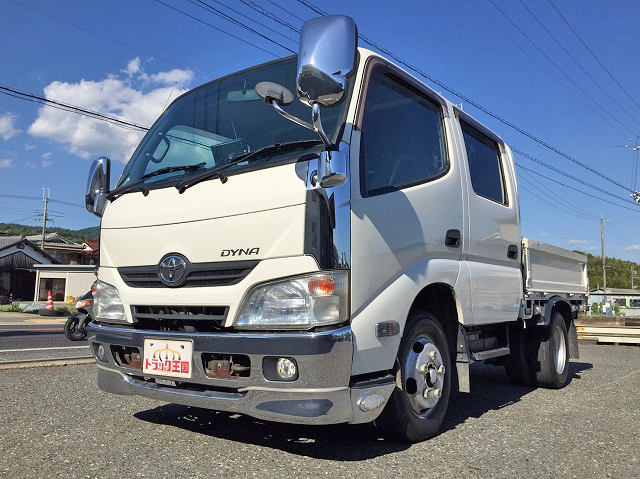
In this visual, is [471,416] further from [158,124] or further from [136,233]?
[158,124]

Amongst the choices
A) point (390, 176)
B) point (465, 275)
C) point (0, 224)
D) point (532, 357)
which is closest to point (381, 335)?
point (390, 176)

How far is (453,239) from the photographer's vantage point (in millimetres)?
3611

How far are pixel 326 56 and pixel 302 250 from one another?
35.0 inches

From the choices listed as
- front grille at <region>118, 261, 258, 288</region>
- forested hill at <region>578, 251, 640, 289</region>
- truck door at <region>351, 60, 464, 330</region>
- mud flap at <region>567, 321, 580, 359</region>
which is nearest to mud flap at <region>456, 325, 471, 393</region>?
truck door at <region>351, 60, 464, 330</region>

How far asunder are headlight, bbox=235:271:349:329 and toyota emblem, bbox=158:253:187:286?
0.49 m

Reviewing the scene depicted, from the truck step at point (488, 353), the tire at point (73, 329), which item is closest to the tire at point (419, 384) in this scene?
the truck step at point (488, 353)

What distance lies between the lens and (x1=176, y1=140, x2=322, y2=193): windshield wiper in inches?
113

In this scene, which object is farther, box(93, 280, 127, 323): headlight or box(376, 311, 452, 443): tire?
box(93, 280, 127, 323): headlight

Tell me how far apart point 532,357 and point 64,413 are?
164 inches

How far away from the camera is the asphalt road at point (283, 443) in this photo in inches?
106

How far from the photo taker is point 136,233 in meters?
3.14

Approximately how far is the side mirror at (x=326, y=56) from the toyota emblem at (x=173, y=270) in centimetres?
108

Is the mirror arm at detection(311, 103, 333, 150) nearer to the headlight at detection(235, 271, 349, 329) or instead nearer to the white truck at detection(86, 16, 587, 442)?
the white truck at detection(86, 16, 587, 442)

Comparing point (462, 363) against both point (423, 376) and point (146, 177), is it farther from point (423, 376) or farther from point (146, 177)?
point (146, 177)
